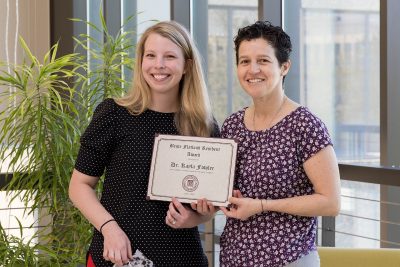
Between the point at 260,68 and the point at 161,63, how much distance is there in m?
0.34

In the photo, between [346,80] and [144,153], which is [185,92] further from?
[346,80]

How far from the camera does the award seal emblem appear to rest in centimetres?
231

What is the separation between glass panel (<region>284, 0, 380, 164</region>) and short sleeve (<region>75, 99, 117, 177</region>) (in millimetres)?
2481

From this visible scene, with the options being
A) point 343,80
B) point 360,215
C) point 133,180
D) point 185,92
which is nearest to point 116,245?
point 133,180

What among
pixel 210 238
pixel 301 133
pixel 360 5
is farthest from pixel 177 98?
pixel 360 5

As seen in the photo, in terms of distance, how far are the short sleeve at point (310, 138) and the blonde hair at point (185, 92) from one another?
0.41 metres

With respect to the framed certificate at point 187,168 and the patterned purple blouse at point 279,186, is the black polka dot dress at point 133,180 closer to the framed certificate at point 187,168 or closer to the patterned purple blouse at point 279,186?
the framed certificate at point 187,168

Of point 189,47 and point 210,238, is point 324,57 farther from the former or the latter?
point 189,47

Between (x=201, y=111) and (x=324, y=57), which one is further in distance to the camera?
(x=324, y=57)

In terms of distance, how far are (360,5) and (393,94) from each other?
0.69m

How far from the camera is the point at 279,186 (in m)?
2.14

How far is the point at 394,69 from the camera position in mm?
4105

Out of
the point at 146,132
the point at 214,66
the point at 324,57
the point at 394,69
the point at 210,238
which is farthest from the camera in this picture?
the point at 214,66

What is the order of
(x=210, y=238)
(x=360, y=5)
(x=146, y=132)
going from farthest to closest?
1. (x=360, y=5)
2. (x=210, y=238)
3. (x=146, y=132)
